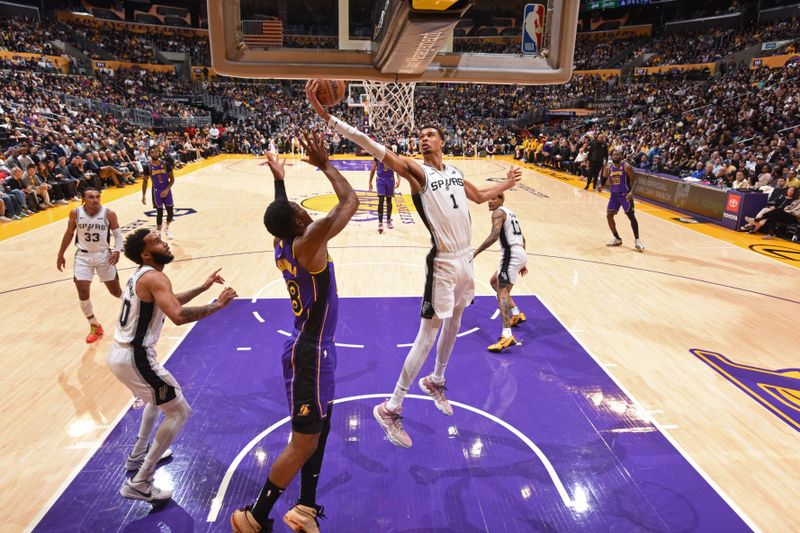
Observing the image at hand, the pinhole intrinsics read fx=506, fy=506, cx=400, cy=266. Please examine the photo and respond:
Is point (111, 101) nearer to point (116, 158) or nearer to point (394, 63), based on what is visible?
point (116, 158)

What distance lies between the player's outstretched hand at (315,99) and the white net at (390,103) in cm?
1344

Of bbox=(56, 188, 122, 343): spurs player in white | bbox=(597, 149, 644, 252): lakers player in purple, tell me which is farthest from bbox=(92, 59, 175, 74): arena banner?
bbox=(597, 149, 644, 252): lakers player in purple

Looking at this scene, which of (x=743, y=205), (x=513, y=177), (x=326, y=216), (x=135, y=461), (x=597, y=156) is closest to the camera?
(x=326, y=216)

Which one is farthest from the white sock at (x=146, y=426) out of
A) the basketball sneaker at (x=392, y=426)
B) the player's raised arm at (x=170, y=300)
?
the basketball sneaker at (x=392, y=426)

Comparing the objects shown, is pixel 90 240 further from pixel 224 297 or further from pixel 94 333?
pixel 224 297

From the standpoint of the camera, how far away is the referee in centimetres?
1681

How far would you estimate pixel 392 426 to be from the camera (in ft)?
13.3

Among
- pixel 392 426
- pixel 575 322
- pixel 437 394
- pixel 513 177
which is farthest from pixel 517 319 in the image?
pixel 392 426

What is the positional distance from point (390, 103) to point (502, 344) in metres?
13.7

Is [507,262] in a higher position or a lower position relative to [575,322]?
higher

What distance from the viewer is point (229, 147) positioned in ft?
96.4

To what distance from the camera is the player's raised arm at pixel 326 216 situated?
9.35ft

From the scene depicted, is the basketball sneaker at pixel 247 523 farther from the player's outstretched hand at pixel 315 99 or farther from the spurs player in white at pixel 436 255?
the player's outstretched hand at pixel 315 99

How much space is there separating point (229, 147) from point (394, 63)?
90.9ft
